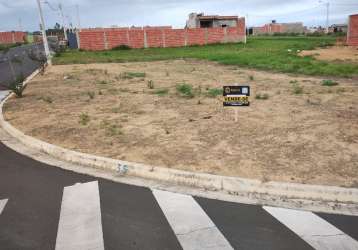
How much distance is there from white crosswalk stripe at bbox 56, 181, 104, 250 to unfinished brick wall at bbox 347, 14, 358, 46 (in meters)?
38.8

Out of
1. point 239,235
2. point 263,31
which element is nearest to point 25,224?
point 239,235

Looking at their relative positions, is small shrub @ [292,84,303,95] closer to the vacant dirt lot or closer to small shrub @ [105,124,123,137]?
the vacant dirt lot

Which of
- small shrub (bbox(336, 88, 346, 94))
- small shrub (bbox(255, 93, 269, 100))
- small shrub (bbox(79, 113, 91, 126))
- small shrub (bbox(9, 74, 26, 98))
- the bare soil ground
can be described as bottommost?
the bare soil ground

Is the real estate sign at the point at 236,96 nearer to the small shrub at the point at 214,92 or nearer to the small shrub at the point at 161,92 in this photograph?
the small shrub at the point at 214,92

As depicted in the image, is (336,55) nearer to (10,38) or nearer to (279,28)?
(10,38)

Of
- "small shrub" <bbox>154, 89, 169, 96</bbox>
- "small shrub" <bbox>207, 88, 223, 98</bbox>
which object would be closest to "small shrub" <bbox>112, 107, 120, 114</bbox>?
"small shrub" <bbox>154, 89, 169, 96</bbox>

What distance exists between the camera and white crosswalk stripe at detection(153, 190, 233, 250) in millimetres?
4096

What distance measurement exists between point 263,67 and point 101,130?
46.9 ft

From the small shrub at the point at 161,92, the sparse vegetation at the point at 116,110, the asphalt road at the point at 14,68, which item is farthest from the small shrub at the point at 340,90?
the asphalt road at the point at 14,68

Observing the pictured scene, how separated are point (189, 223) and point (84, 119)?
5.98 metres

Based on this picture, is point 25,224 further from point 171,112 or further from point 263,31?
point 263,31

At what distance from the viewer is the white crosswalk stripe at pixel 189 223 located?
4.10 meters

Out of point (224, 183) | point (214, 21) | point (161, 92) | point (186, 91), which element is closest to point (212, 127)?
point (224, 183)

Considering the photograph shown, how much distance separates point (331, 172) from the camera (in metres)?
5.75
